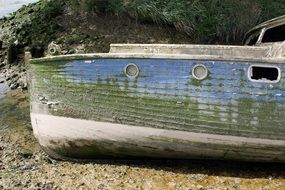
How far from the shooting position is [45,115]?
32.9ft

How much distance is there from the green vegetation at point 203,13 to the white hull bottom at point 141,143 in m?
7.98

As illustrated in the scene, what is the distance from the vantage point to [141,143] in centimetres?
930

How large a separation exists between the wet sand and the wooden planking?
2.75 ft

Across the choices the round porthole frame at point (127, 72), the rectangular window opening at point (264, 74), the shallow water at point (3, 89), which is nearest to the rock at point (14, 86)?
the shallow water at point (3, 89)

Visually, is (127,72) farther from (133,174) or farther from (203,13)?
(203,13)

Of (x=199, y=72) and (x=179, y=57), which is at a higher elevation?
(x=179, y=57)

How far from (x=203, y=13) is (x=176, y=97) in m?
8.79

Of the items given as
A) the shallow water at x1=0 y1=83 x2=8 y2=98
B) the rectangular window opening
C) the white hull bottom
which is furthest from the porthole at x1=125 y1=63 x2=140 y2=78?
the shallow water at x1=0 y1=83 x2=8 y2=98

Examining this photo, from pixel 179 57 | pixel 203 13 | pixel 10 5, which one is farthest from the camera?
pixel 10 5

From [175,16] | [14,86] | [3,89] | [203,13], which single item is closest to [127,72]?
[14,86]

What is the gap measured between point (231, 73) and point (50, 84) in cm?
348

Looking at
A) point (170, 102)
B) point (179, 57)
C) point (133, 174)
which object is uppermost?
point (179, 57)

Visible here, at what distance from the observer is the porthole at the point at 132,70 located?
9.07m

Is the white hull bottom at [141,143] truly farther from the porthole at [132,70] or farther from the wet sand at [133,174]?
the porthole at [132,70]
